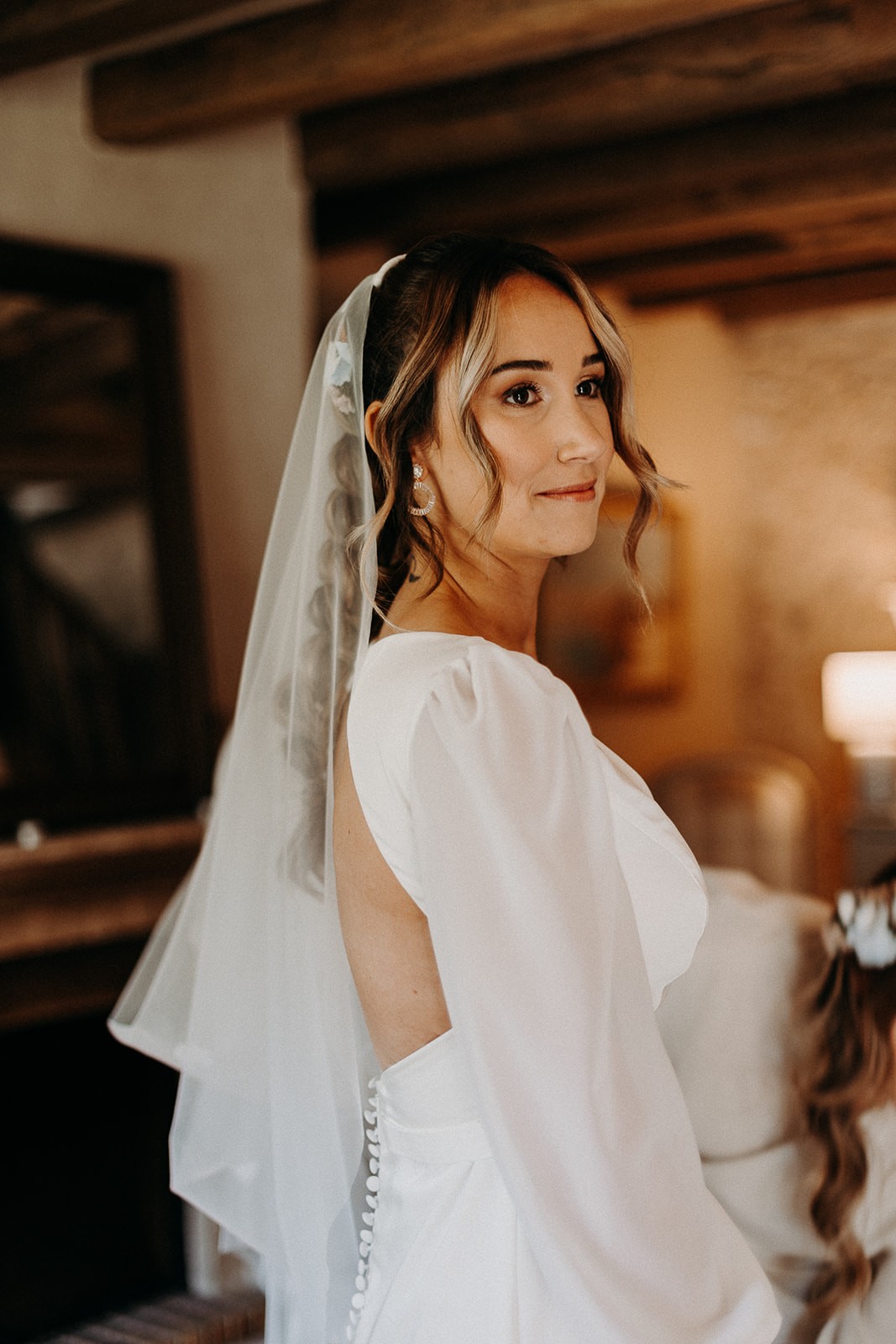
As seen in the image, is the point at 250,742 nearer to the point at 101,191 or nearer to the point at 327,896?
the point at 327,896

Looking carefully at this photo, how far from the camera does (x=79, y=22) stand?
240 cm

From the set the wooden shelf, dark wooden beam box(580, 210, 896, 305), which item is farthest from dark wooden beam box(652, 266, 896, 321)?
the wooden shelf

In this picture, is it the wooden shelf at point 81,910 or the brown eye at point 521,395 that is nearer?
the brown eye at point 521,395

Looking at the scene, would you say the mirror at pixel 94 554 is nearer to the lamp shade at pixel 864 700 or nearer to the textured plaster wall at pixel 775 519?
the lamp shade at pixel 864 700

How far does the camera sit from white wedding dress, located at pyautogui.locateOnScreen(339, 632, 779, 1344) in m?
0.90

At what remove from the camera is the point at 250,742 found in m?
1.38

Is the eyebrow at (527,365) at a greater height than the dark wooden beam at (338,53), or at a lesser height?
lesser

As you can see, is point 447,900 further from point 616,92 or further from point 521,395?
point 616,92

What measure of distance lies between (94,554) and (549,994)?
2.20m

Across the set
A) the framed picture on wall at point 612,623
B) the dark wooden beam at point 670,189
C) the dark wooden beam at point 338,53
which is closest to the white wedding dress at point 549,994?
the dark wooden beam at point 338,53

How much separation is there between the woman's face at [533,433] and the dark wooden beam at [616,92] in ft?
6.66

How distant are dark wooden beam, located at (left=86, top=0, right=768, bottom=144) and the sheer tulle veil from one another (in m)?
1.30

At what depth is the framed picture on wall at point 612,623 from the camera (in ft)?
17.9

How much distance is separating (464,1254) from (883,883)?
1.10m
